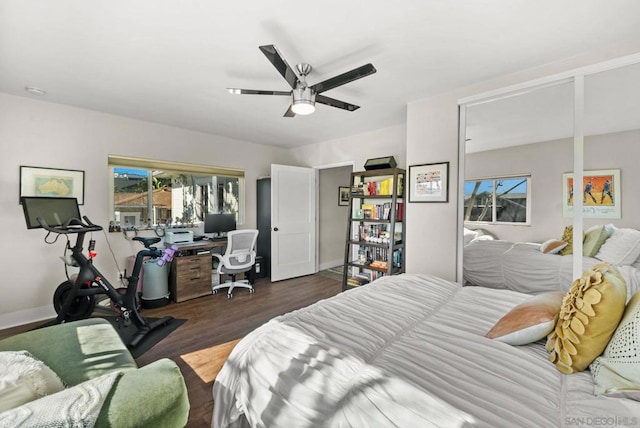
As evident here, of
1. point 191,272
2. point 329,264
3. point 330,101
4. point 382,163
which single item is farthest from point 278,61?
point 329,264

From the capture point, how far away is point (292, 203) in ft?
16.0

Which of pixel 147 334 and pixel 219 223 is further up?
pixel 219 223

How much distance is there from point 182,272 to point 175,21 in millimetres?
2983

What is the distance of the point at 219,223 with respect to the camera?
4336 millimetres

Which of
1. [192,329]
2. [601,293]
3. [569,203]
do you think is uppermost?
[569,203]

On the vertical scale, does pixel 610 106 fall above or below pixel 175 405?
above

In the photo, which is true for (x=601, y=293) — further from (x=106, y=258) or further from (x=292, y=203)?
(x=106, y=258)

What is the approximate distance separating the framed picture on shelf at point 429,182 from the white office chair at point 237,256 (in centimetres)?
233

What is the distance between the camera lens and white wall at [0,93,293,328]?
2.88 meters

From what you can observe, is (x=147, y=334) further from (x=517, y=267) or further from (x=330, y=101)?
(x=517, y=267)

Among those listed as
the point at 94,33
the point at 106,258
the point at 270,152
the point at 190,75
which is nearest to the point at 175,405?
the point at 94,33

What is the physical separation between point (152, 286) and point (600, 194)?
4.64m

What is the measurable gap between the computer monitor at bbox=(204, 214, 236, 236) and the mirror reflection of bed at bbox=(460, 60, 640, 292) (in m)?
3.44

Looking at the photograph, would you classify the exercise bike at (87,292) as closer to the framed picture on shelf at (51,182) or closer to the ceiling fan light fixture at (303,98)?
the framed picture on shelf at (51,182)
